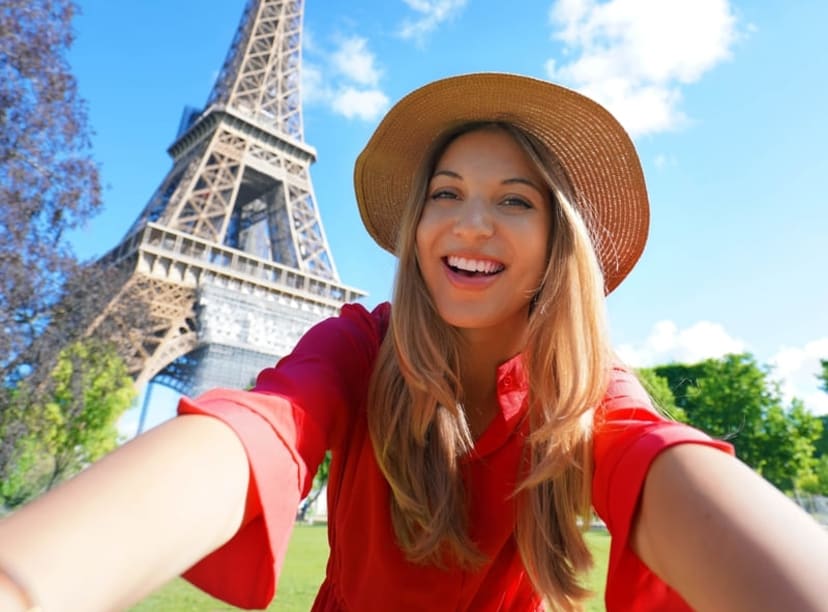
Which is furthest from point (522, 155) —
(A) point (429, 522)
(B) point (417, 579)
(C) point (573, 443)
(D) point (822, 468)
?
(D) point (822, 468)

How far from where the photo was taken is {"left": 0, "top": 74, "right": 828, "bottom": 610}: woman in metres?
0.73

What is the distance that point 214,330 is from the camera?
23859 millimetres

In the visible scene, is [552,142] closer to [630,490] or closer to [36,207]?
[630,490]

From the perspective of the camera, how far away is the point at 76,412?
14641mm

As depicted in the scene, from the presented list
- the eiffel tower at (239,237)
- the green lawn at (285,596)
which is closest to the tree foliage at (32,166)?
the green lawn at (285,596)

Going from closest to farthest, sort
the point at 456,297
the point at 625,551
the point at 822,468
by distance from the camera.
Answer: the point at 625,551
the point at 456,297
the point at 822,468

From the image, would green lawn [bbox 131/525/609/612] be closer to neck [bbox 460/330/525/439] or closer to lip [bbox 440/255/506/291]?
neck [bbox 460/330/525/439]

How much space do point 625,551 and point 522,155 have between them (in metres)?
1.26

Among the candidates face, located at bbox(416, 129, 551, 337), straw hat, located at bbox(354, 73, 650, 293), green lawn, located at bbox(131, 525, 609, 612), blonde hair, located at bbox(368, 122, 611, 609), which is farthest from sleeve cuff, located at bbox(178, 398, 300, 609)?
green lawn, located at bbox(131, 525, 609, 612)

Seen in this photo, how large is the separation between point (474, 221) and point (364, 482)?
85 centimetres

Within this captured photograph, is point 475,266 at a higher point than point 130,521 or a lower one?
higher

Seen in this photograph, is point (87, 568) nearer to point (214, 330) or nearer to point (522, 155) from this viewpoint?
point (522, 155)

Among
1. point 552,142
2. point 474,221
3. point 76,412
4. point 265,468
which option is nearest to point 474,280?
point 474,221

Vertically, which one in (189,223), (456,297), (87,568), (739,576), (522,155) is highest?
(189,223)
